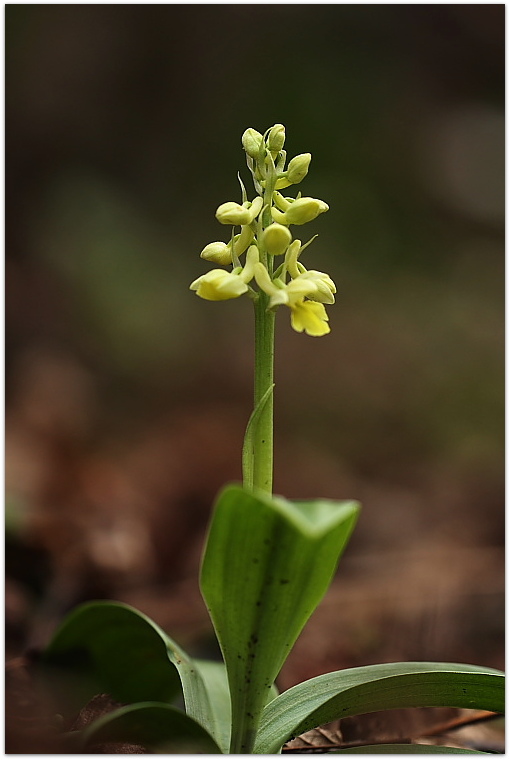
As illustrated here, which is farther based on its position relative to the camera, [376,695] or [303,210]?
[303,210]

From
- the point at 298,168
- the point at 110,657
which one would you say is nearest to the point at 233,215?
the point at 298,168

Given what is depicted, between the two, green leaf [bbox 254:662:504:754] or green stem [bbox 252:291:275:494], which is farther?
green stem [bbox 252:291:275:494]

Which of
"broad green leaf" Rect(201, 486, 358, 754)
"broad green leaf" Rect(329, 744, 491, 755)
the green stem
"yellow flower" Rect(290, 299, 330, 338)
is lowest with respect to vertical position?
"broad green leaf" Rect(329, 744, 491, 755)

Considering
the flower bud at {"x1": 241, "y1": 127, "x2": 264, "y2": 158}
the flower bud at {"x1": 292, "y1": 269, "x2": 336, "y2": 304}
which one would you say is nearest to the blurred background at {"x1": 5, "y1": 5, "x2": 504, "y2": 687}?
the flower bud at {"x1": 292, "y1": 269, "x2": 336, "y2": 304}

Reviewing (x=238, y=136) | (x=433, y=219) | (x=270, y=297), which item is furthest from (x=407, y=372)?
(x=270, y=297)

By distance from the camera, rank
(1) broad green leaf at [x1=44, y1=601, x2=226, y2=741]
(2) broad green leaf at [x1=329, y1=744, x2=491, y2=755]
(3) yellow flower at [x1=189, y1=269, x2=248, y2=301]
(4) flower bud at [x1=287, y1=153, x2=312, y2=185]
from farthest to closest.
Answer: (1) broad green leaf at [x1=44, y1=601, x2=226, y2=741]
(4) flower bud at [x1=287, y1=153, x2=312, y2=185]
(3) yellow flower at [x1=189, y1=269, x2=248, y2=301]
(2) broad green leaf at [x1=329, y1=744, x2=491, y2=755]

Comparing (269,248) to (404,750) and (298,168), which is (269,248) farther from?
(404,750)

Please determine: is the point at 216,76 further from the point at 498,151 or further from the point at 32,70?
the point at 498,151

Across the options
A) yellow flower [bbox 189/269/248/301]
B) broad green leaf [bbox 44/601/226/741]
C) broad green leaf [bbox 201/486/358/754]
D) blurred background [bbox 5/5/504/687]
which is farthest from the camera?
blurred background [bbox 5/5/504/687]

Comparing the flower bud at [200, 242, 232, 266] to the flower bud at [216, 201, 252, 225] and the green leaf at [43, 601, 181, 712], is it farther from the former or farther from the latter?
the green leaf at [43, 601, 181, 712]
